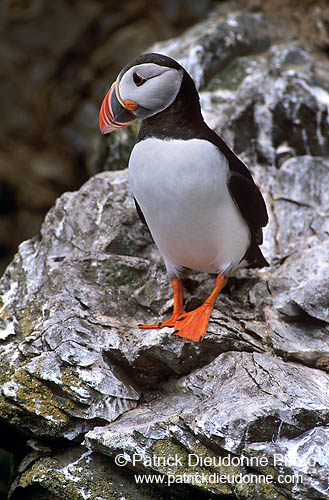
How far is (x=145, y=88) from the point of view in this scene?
2.90 meters

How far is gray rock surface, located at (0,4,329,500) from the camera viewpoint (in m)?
2.59

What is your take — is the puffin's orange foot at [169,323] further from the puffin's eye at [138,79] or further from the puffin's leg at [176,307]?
the puffin's eye at [138,79]

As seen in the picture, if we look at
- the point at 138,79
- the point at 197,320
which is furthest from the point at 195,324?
the point at 138,79

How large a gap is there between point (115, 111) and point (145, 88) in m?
0.24

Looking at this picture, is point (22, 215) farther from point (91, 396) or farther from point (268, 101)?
point (91, 396)

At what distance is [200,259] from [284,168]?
5.13 feet

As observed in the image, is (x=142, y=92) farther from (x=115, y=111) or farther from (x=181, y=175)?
(x=181, y=175)

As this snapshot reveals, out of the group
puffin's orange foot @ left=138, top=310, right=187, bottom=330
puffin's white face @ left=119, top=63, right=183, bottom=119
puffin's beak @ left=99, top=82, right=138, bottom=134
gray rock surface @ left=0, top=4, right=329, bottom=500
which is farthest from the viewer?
puffin's orange foot @ left=138, top=310, right=187, bottom=330

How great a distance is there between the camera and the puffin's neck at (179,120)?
2.94 metres

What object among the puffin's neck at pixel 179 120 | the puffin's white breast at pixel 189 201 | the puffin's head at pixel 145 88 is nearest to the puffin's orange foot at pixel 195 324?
the puffin's white breast at pixel 189 201

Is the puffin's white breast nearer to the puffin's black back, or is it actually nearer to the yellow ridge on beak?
the puffin's black back

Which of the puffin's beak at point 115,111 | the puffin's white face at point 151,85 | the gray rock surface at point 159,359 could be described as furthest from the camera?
the puffin's beak at point 115,111

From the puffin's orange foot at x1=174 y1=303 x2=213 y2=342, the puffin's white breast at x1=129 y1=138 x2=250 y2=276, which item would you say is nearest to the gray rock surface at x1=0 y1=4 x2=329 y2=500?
the puffin's orange foot at x1=174 y1=303 x2=213 y2=342

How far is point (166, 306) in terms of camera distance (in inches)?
137
